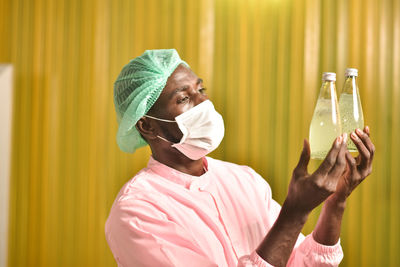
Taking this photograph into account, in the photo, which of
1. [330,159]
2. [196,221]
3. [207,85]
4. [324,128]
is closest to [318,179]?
[330,159]

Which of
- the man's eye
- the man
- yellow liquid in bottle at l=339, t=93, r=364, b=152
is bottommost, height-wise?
the man

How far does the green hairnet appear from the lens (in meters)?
1.44

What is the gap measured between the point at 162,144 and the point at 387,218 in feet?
3.55

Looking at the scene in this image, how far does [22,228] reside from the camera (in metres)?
2.08

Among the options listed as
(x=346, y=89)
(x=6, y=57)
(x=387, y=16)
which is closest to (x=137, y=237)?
(x=346, y=89)

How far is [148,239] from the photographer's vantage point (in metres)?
1.25

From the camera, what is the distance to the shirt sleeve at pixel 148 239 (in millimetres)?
1231

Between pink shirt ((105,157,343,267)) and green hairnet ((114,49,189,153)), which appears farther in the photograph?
green hairnet ((114,49,189,153))

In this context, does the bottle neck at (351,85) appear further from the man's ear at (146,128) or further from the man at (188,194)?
the man's ear at (146,128)

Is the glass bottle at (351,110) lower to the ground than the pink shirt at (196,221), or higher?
higher

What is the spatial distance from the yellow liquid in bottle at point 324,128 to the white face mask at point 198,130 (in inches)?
15.9

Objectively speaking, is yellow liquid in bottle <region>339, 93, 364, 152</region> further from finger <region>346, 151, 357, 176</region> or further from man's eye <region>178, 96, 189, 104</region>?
man's eye <region>178, 96, 189, 104</region>

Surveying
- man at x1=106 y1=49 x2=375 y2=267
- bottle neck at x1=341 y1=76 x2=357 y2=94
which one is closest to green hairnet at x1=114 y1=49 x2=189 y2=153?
man at x1=106 y1=49 x2=375 y2=267

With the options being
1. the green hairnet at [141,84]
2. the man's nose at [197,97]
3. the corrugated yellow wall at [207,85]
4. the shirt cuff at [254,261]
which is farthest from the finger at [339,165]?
the corrugated yellow wall at [207,85]
